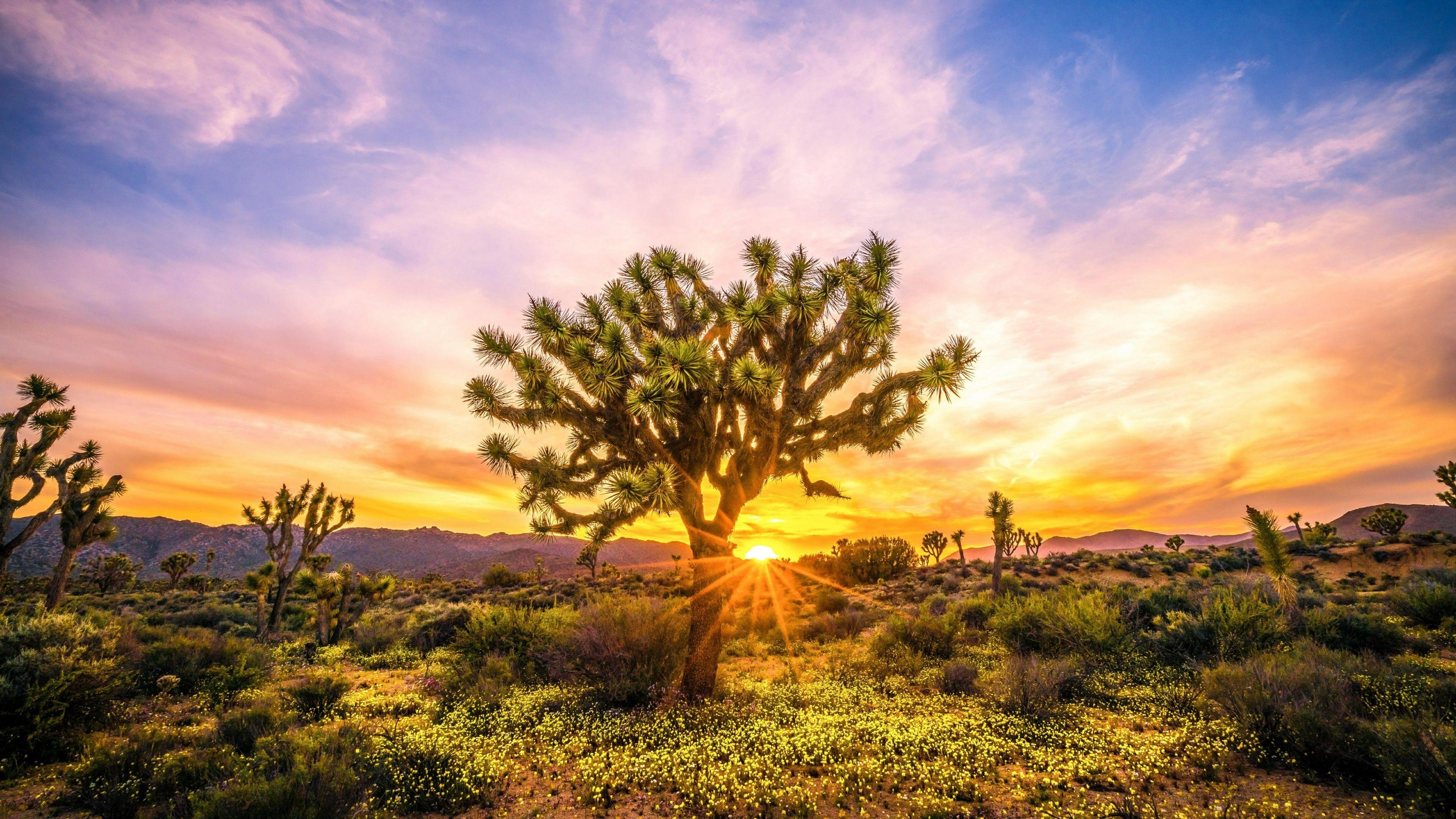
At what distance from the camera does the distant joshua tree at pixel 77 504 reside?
14.3 metres

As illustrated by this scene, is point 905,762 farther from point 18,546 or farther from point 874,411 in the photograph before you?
point 18,546

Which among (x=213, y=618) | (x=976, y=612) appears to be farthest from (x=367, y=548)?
(x=976, y=612)

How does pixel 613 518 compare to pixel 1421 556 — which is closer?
pixel 613 518

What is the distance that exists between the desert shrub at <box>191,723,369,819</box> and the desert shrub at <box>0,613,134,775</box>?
3.37 m

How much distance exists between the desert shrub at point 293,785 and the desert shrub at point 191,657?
6.34m

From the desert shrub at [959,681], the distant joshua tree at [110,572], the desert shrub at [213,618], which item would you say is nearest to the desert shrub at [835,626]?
the desert shrub at [959,681]

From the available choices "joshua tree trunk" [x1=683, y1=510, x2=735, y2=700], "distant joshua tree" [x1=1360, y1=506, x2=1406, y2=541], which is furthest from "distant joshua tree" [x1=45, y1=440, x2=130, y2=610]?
"distant joshua tree" [x1=1360, y1=506, x2=1406, y2=541]

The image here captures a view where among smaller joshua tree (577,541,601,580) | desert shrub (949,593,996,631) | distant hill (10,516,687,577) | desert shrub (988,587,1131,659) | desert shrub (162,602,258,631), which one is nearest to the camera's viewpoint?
desert shrub (988,587,1131,659)

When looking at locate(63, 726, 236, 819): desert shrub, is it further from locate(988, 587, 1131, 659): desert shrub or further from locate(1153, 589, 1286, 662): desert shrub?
locate(1153, 589, 1286, 662): desert shrub

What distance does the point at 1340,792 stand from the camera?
5352 mm

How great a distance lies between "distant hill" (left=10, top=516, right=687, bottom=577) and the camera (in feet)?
304

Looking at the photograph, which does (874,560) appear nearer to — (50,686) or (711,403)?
(711,403)

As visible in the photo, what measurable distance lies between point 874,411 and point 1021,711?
17.3 feet

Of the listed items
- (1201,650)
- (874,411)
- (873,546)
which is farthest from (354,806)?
(873,546)
